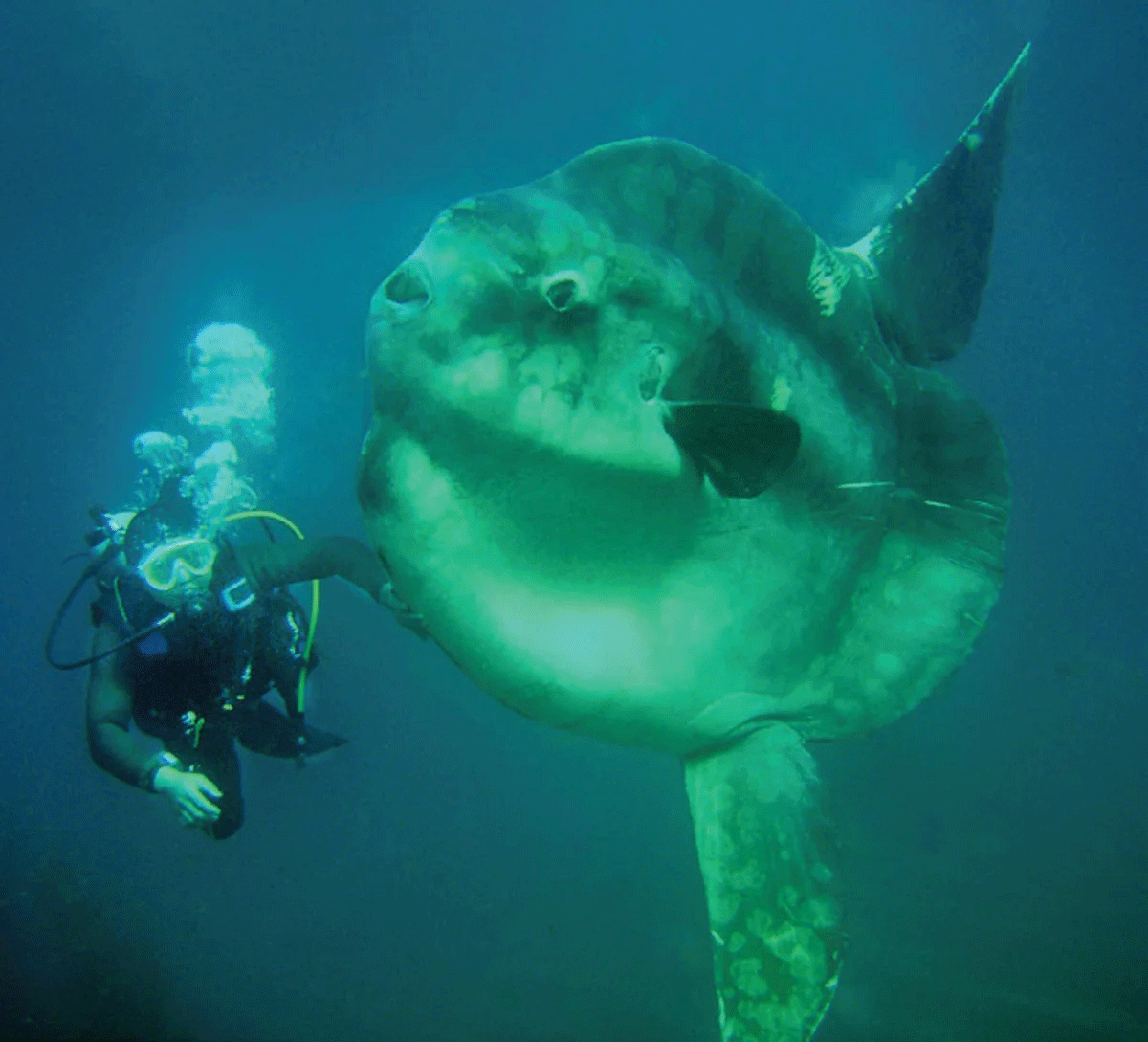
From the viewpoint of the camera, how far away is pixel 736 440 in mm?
1810

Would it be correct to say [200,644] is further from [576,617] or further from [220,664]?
[576,617]

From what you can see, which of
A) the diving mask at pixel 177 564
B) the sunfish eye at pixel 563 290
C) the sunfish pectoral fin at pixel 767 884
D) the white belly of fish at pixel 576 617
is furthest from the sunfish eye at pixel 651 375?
the diving mask at pixel 177 564

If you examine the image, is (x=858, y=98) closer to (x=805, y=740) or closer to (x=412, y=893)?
(x=805, y=740)

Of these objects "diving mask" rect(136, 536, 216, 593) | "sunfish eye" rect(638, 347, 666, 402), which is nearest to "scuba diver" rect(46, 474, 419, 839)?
"diving mask" rect(136, 536, 216, 593)

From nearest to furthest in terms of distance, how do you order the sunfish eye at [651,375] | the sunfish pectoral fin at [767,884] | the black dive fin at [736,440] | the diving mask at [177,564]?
1. the black dive fin at [736,440]
2. the sunfish eye at [651,375]
3. the sunfish pectoral fin at [767,884]
4. the diving mask at [177,564]

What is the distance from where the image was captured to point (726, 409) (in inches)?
69.5

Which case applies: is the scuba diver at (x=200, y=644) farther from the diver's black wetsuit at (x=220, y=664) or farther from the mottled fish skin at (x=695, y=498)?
the mottled fish skin at (x=695, y=498)

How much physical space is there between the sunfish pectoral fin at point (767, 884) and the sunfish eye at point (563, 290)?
4.97 ft

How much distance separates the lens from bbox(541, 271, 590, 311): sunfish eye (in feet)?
6.05

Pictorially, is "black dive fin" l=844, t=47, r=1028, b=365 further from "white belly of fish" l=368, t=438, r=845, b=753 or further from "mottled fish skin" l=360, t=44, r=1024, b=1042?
"white belly of fish" l=368, t=438, r=845, b=753

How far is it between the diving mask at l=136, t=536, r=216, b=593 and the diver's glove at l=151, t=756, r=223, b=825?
1.42m

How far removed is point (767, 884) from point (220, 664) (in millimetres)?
4204

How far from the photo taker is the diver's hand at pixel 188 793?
3.48m

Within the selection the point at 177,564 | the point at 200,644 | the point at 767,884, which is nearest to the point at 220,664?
the point at 200,644
